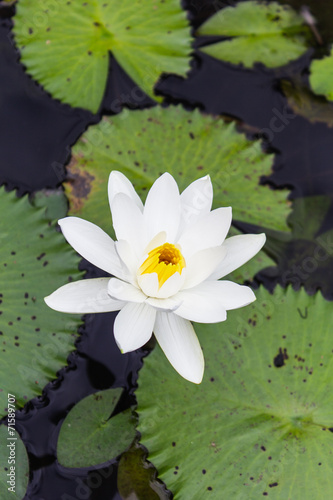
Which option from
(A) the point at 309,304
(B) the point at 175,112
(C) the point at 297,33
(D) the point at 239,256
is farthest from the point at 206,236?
(C) the point at 297,33

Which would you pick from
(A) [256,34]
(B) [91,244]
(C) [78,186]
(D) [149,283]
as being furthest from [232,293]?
(A) [256,34]

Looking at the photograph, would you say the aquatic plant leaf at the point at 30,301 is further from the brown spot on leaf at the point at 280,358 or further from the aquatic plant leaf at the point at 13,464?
the brown spot on leaf at the point at 280,358

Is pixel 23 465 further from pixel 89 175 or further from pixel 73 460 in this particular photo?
pixel 89 175

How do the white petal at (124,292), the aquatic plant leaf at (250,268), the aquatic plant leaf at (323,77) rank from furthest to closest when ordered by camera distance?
the aquatic plant leaf at (323,77)
the aquatic plant leaf at (250,268)
the white petal at (124,292)

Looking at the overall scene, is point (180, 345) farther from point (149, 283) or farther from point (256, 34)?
point (256, 34)

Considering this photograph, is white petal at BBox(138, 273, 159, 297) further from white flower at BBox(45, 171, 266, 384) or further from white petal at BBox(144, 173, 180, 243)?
white petal at BBox(144, 173, 180, 243)

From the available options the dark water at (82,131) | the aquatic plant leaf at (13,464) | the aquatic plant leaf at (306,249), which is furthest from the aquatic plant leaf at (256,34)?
the aquatic plant leaf at (13,464)
